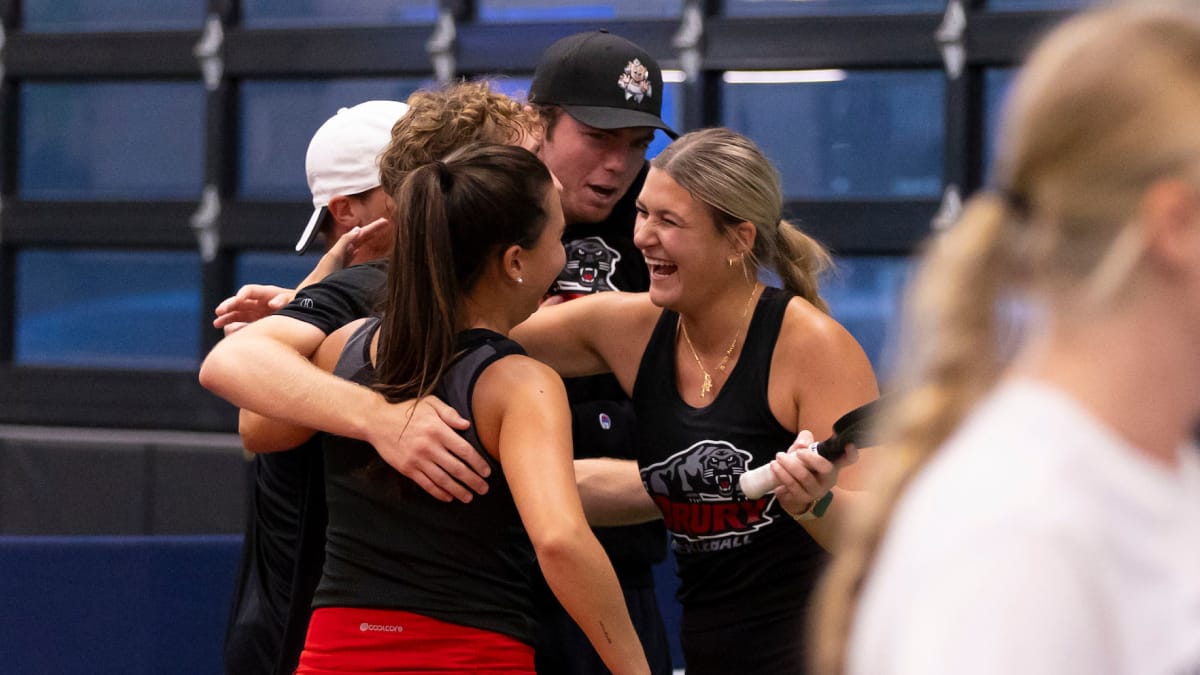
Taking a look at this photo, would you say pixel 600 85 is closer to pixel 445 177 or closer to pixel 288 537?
pixel 445 177

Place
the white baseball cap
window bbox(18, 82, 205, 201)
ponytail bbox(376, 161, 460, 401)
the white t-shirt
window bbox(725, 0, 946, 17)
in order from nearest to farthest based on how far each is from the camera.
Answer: the white t-shirt → ponytail bbox(376, 161, 460, 401) → the white baseball cap → window bbox(725, 0, 946, 17) → window bbox(18, 82, 205, 201)

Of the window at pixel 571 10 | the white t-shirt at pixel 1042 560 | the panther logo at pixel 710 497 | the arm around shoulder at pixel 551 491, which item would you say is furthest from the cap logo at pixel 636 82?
the window at pixel 571 10

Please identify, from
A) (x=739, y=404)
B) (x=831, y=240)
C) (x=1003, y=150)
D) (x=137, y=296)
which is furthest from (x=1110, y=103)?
(x=137, y=296)

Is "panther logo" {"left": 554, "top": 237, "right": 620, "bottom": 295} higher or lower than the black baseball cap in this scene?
lower

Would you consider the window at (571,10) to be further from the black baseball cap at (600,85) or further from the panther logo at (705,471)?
the panther logo at (705,471)

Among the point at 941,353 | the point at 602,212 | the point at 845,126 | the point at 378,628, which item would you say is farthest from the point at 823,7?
the point at 941,353

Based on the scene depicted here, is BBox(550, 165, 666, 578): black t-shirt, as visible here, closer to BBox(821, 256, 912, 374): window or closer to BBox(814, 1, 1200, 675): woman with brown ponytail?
BBox(814, 1, 1200, 675): woman with brown ponytail

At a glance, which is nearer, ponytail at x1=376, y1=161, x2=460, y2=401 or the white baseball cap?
ponytail at x1=376, y1=161, x2=460, y2=401

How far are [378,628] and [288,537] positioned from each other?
391 millimetres

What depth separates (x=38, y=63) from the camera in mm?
5320

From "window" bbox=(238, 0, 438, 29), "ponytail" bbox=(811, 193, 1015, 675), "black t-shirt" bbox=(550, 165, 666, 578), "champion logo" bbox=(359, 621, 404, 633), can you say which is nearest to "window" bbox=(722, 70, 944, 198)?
"window" bbox=(238, 0, 438, 29)

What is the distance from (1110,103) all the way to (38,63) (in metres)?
5.21

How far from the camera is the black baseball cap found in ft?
8.05

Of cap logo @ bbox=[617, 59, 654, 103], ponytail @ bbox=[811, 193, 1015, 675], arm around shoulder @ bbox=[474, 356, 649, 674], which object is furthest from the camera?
cap logo @ bbox=[617, 59, 654, 103]
